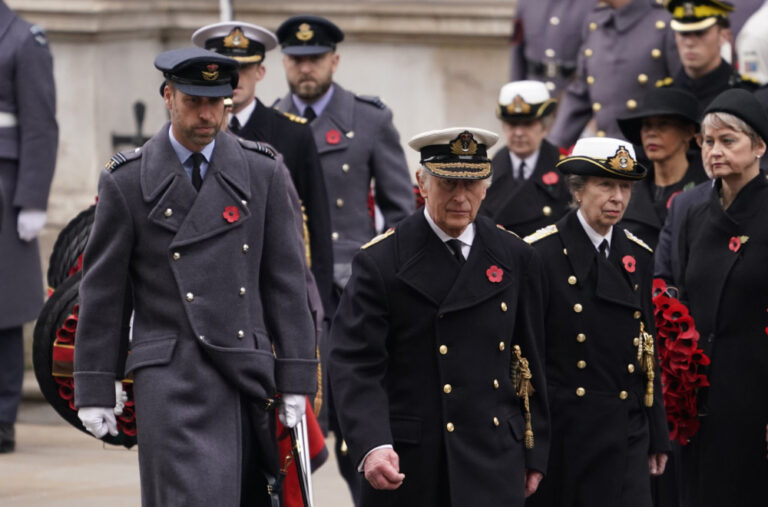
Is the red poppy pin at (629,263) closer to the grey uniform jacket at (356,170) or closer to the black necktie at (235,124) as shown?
the black necktie at (235,124)

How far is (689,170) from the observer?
31.9ft

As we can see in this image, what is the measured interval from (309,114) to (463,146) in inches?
122

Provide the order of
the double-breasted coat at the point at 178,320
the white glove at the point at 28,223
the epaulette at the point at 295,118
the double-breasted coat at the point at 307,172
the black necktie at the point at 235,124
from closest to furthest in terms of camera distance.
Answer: the double-breasted coat at the point at 178,320
the double-breasted coat at the point at 307,172
the black necktie at the point at 235,124
the epaulette at the point at 295,118
the white glove at the point at 28,223

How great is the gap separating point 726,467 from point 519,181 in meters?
2.86

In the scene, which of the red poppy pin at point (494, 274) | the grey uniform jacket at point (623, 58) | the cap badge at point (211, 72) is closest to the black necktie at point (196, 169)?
the cap badge at point (211, 72)

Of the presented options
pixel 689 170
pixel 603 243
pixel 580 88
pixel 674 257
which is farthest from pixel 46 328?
pixel 580 88

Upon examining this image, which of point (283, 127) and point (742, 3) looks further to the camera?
point (742, 3)

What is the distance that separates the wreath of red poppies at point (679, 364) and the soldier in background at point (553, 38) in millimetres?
4935

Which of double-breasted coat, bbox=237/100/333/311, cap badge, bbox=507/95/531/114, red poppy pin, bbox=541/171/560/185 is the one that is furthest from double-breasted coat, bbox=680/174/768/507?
cap badge, bbox=507/95/531/114

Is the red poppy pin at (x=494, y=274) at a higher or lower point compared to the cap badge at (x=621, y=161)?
lower

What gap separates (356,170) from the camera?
10008 millimetres

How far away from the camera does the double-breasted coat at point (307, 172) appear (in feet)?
29.9

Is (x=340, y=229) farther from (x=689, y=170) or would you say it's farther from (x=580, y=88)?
(x=580, y=88)

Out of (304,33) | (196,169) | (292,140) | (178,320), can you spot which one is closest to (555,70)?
(304,33)
